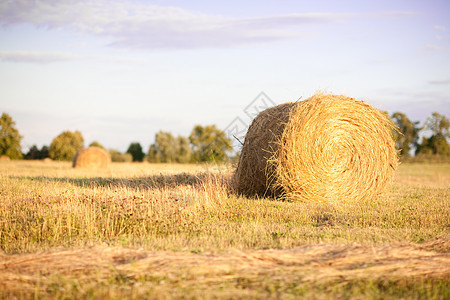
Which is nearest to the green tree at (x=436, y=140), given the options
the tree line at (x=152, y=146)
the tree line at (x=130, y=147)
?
the tree line at (x=152, y=146)

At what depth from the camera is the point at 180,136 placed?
46219 mm

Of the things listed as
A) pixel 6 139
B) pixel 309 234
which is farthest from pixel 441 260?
pixel 6 139

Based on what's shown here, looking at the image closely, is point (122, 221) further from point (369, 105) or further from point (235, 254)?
point (369, 105)

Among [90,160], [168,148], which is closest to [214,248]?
[90,160]

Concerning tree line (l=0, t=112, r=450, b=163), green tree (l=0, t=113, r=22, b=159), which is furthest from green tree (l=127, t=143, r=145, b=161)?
green tree (l=0, t=113, r=22, b=159)

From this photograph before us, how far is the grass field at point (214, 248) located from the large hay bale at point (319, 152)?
0.85 metres

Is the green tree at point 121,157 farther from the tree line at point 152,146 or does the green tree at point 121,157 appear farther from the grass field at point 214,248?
the grass field at point 214,248

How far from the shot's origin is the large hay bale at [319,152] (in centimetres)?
1030

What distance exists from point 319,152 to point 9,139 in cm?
4264

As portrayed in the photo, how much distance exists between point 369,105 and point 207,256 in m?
8.11

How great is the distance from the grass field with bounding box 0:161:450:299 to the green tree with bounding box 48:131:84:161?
33517 mm

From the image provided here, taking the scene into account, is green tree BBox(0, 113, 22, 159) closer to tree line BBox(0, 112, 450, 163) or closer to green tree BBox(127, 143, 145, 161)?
tree line BBox(0, 112, 450, 163)

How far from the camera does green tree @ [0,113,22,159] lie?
Answer: 1713 inches

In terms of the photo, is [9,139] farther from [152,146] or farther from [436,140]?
[436,140]
